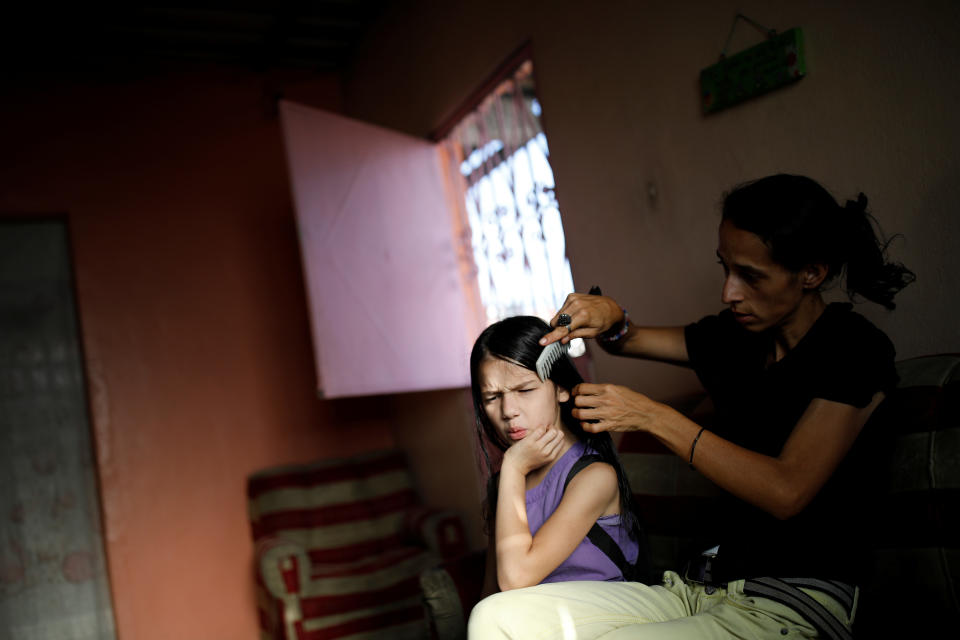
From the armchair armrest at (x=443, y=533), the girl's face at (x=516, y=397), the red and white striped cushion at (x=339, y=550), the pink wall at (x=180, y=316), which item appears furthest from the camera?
the pink wall at (x=180, y=316)

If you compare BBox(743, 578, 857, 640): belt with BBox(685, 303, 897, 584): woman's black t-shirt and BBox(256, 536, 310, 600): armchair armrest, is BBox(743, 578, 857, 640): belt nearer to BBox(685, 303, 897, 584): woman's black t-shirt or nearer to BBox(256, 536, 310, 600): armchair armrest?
BBox(685, 303, 897, 584): woman's black t-shirt

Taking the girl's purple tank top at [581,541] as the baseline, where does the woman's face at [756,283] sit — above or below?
above

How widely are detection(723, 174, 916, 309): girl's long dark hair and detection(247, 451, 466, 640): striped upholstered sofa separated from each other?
8.28ft

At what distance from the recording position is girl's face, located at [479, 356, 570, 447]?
1571 millimetres

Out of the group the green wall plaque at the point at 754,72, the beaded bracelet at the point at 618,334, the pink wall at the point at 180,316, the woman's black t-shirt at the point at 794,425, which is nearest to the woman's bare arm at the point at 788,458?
the woman's black t-shirt at the point at 794,425

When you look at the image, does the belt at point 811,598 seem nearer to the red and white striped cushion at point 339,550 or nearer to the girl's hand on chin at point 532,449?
the girl's hand on chin at point 532,449

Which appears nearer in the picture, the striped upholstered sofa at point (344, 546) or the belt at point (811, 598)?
the belt at point (811, 598)

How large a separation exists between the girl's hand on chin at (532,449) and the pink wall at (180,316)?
3149mm

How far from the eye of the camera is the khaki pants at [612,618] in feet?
4.12

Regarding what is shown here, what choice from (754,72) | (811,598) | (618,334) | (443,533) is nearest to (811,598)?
(811,598)

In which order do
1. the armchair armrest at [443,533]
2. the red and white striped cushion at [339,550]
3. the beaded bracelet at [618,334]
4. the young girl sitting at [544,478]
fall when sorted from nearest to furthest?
1. the young girl sitting at [544,478]
2. the beaded bracelet at [618,334]
3. the red and white striped cushion at [339,550]
4. the armchair armrest at [443,533]

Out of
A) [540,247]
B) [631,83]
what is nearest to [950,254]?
[631,83]

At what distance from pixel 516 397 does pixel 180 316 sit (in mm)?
3188

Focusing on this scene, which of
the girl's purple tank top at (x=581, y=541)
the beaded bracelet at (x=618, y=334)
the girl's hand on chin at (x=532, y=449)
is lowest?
the girl's purple tank top at (x=581, y=541)
